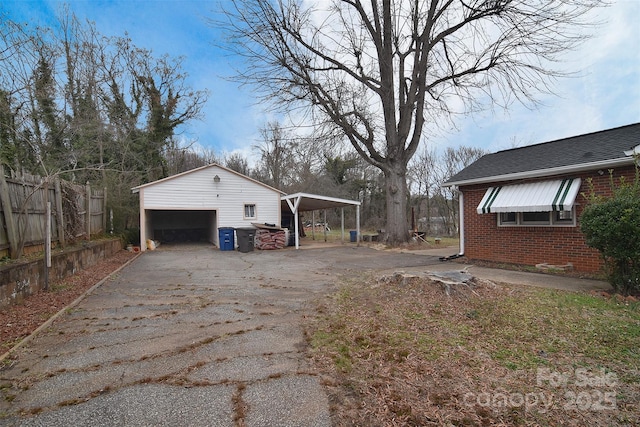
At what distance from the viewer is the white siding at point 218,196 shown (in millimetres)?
15805

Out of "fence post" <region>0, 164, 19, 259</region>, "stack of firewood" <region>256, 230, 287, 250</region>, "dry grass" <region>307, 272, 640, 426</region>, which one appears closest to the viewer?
"dry grass" <region>307, 272, 640, 426</region>

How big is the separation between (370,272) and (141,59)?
2183 centimetres

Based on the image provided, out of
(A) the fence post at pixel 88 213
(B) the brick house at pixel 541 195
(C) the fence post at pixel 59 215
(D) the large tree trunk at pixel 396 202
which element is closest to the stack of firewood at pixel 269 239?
(D) the large tree trunk at pixel 396 202

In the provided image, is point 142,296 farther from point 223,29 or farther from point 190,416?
point 223,29

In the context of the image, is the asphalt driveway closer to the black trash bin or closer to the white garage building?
the black trash bin

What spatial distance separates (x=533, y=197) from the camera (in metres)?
7.95

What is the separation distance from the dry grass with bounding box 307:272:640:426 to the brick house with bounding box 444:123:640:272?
→ 115 inches

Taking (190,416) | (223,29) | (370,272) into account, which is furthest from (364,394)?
(223,29)

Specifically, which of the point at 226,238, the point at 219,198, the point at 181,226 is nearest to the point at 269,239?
the point at 226,238

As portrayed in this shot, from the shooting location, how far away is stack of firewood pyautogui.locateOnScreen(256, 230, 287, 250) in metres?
15.8

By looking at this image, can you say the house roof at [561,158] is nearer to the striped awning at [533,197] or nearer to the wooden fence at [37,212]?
the striped awning at [533,197]

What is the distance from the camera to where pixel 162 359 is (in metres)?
3.28

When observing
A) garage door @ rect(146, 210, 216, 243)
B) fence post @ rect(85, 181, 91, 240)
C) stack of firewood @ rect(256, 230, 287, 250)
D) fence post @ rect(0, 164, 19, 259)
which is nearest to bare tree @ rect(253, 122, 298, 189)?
garage door @ rect(146, 210, 216, 243)

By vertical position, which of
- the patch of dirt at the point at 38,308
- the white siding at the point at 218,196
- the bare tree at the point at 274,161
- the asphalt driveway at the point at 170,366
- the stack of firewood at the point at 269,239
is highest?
the bare tree at the point at 274,161
